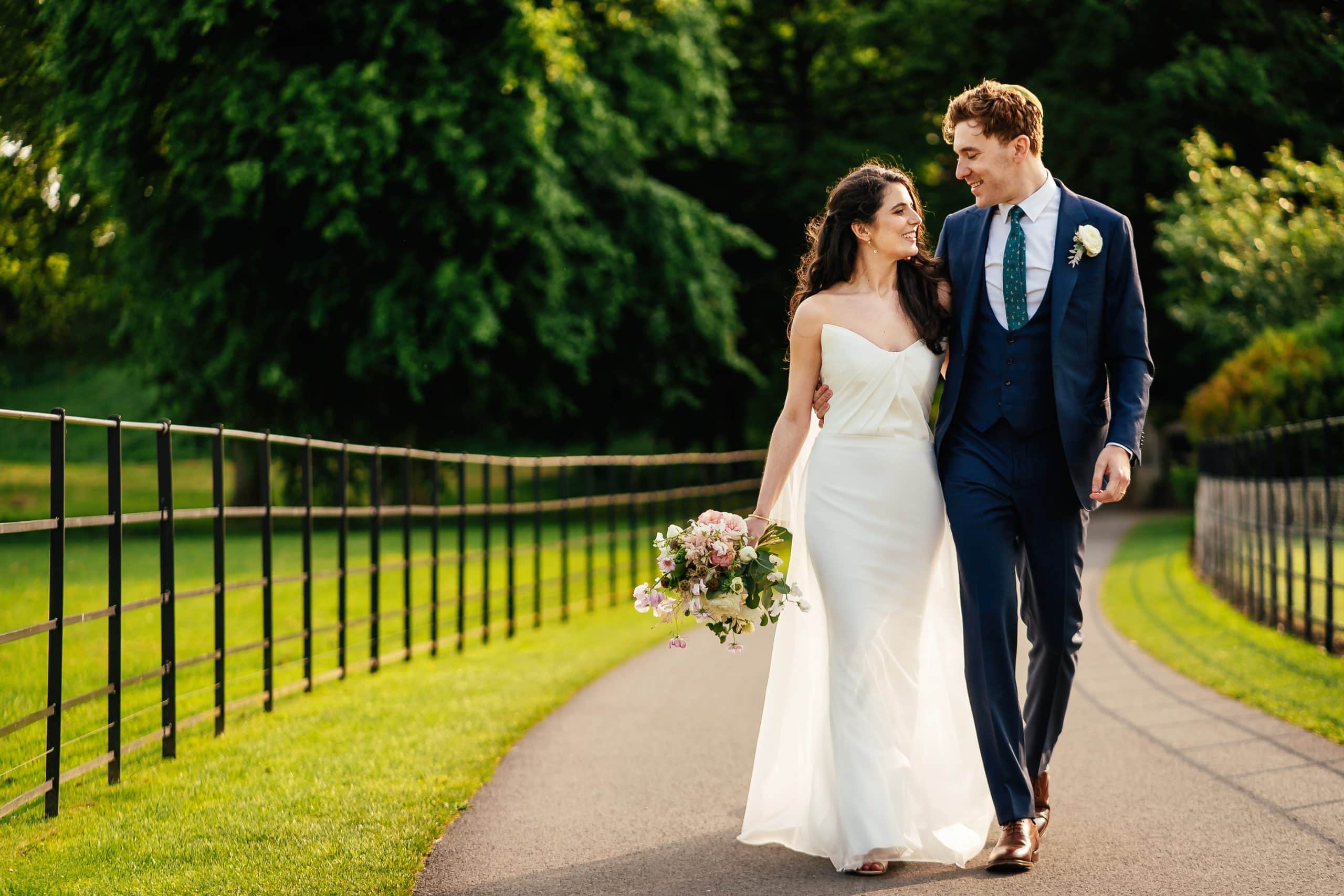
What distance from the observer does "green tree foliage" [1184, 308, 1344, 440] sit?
15625 millimetres

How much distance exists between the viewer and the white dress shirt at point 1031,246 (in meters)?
4.69

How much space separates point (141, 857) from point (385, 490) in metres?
24.6

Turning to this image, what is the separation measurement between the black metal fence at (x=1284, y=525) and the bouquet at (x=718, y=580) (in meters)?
4.98

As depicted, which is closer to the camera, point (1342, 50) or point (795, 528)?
point (795, 528)

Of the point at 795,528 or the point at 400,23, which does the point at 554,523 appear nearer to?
the point at 400,23

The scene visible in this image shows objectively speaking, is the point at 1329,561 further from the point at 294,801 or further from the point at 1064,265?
the point at 294,801

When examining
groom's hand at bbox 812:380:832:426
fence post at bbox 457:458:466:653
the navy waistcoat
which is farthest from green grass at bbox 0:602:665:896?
the navy waistcoat

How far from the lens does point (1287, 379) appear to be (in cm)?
1591

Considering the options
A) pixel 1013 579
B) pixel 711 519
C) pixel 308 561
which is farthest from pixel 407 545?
pixel 1013 579

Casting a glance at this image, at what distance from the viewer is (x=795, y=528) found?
5.20 metres

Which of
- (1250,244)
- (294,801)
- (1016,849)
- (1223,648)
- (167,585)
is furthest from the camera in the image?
(1250,244)

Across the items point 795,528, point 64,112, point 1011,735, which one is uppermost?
point 64,112

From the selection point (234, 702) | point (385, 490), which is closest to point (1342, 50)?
point (234, 702)

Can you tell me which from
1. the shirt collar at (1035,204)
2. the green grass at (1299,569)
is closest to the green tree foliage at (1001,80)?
the green grass at (1299,569)
